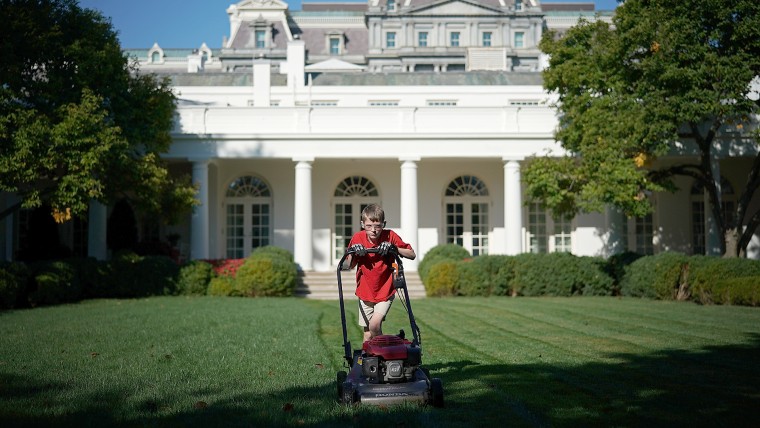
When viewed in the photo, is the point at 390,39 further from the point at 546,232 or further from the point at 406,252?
the point at 406,252

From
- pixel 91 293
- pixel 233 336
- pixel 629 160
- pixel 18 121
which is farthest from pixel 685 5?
pixel 91 293

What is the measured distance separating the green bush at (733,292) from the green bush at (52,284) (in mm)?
15730

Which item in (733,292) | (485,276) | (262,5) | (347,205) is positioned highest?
(262,5)

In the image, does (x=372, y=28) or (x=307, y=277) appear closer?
(x=307, y=277)

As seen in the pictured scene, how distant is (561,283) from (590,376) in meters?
15.8

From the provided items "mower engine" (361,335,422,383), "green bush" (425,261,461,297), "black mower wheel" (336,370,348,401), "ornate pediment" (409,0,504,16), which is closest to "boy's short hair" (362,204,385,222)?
"mower engine" (361,335,422,383)

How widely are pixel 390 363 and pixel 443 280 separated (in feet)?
57.4

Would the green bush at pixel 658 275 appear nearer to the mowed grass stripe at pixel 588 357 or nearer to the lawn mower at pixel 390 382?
the mowed grass stripe at pixel 588 357

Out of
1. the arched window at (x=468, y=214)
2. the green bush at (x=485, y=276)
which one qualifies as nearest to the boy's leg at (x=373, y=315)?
the green bush at (x=485, y=276)

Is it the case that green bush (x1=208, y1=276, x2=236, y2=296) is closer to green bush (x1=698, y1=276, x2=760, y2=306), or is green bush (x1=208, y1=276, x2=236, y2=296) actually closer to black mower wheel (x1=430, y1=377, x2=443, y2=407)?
green bush (x1=698, y1=276, x2=760, y2=306)

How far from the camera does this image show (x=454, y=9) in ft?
273

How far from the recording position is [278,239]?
29.4 metres

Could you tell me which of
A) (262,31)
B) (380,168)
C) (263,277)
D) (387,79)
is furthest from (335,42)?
(263,277)

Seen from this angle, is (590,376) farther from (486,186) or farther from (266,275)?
(486,186)
